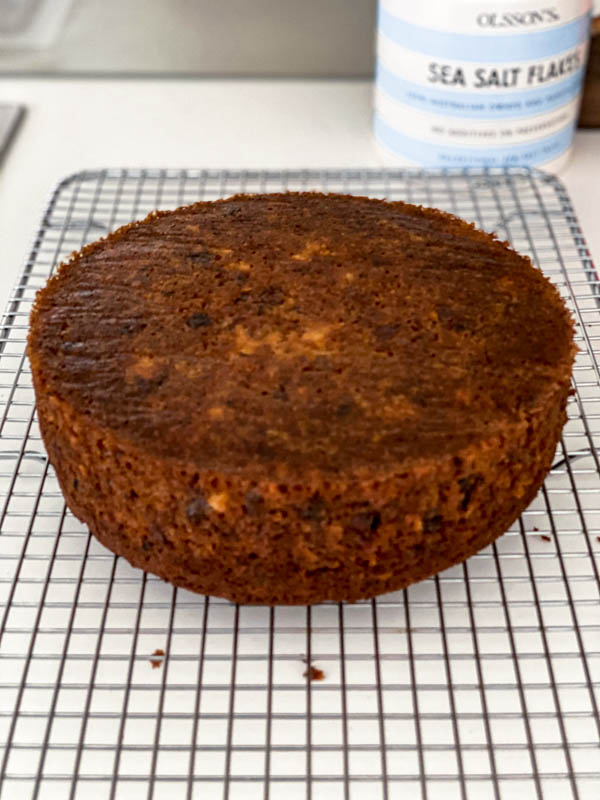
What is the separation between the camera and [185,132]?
69.9 inches

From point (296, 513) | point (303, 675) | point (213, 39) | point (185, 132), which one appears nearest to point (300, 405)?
point (296, 513)

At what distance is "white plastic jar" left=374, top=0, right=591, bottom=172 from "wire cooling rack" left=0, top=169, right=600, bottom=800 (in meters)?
0.55

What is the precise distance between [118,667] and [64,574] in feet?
0.42

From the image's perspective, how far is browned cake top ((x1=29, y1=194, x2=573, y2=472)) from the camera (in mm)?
877

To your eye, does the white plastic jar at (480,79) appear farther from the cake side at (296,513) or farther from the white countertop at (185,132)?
the cake side at (296,513)

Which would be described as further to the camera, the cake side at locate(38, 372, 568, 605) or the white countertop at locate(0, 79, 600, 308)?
the white countertop at locate(0, 79, 600, 308)

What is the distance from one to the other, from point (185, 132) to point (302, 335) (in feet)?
3.00

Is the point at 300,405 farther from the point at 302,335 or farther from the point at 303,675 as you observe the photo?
the point at 303,675

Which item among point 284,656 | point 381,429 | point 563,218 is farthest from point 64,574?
point 563,218

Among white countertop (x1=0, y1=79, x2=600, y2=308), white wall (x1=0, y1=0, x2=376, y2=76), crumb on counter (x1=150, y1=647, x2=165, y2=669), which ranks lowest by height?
white countertop (x1=0, y1=79, x2=600, y2=308)

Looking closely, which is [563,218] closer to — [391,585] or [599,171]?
[599,171]

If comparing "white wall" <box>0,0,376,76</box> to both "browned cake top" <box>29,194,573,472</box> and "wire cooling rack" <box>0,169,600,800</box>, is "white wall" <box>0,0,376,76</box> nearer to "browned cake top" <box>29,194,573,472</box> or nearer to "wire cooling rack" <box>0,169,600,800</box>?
"browned cake top" <box>29,194,573,472</box>

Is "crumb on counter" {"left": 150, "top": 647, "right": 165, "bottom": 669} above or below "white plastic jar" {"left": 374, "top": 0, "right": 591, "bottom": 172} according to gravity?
below

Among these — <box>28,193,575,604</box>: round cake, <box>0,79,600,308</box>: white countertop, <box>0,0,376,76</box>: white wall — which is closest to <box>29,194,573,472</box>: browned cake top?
<box>28,193,575,604</box>: round cake
